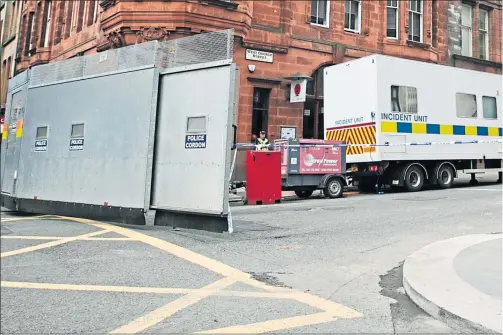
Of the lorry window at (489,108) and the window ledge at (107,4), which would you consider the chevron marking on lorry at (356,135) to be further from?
the window ledge at (107,4)

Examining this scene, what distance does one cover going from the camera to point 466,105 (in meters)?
15.3

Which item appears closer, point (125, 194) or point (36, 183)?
point (125, 194)

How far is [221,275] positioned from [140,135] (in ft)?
11.6

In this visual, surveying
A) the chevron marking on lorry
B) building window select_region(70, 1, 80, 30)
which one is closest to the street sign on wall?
the chevron marking on lorry

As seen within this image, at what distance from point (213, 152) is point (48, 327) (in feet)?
13.4

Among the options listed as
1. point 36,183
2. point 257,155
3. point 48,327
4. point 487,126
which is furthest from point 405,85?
point 48,327

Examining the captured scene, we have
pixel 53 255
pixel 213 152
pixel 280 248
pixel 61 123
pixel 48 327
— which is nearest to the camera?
pixel 48 327

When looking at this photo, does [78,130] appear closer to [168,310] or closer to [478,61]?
[168,310]

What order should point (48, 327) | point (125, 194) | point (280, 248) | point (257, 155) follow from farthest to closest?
1. point (257, 155)
2. point (125, 194)
3. point (280, 248)
4. point (48, 327)

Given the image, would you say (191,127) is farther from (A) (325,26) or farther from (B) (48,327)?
(A) (325,26)

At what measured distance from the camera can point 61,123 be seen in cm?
846

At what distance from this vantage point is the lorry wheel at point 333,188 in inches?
522

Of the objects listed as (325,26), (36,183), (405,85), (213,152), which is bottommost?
(36,183)

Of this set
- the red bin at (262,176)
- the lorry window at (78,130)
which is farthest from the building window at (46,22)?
the lorry window at (78,130)
